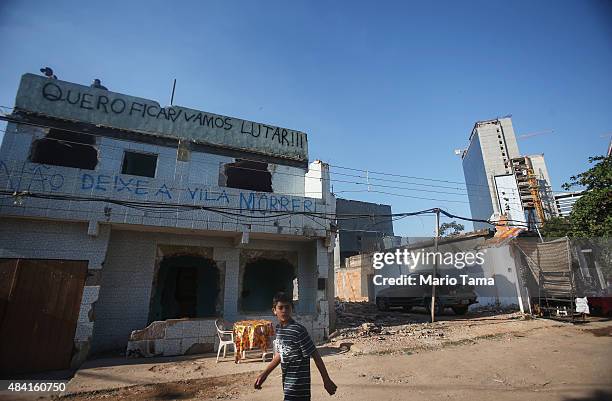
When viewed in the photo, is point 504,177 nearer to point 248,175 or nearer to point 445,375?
point 248,175

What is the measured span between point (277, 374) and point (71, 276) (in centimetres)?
647

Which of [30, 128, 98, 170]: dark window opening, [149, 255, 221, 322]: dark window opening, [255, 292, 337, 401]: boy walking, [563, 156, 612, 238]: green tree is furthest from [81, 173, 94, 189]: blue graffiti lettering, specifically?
[563, 156, 612, 238]: green tree

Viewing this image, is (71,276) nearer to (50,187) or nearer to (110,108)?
(50,187)

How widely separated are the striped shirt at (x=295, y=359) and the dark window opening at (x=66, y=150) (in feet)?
32.8

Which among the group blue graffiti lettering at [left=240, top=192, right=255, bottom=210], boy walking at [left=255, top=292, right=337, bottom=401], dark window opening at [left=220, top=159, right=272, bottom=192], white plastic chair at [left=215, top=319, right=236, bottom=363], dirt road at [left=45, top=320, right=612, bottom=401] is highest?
dark window opening at [left=220, top=159, right=272, bottom=192]

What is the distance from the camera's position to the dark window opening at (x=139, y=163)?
10.4 metres

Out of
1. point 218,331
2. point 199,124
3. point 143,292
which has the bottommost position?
point 218,331

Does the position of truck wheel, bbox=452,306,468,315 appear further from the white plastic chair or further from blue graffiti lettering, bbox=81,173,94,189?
blue graffiti lettering, bbox=81,173,94,189

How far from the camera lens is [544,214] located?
115 feet

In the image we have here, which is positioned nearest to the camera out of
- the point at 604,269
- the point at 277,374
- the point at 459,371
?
the point at 459,371

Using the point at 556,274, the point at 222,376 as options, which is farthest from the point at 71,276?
the point at 556,274

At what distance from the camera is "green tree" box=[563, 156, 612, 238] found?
11.7 metres

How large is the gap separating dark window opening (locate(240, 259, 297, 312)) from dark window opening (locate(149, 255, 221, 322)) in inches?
87.2

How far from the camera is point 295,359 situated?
2.93 meters
